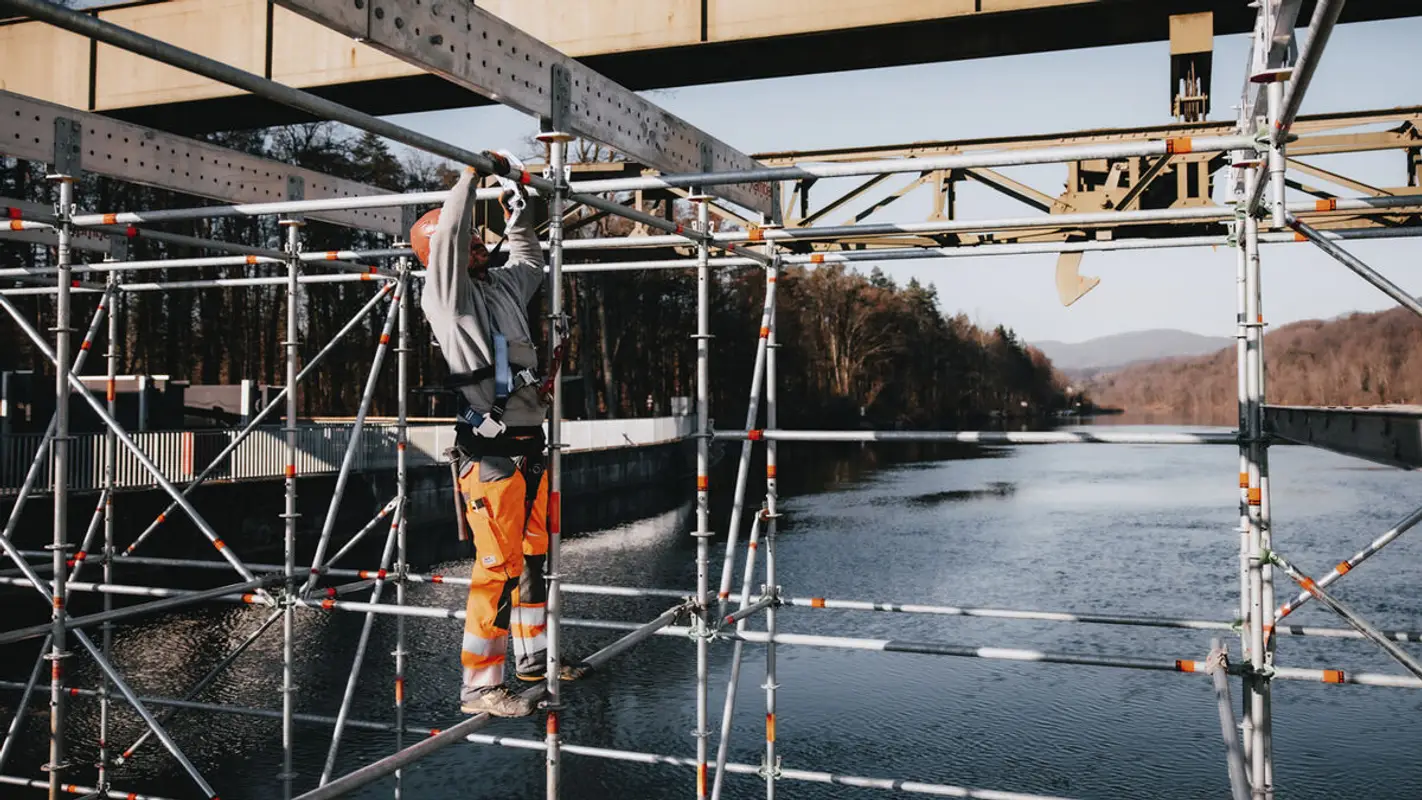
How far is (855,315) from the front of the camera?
90062 mm

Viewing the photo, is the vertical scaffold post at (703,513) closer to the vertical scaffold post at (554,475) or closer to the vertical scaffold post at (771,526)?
the vertical scaffold post at (771,526)

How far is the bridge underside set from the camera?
6.43 metres

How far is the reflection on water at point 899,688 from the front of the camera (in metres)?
11.4

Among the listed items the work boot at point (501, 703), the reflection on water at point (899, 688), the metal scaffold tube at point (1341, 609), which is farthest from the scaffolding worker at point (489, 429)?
the reflection on water at point (899, 688)

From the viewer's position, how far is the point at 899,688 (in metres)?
15.0

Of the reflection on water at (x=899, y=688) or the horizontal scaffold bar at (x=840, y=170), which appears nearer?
the horizontal scaffold bar at (x=840, y=170)

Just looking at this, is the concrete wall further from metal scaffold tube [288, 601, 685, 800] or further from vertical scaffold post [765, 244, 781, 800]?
metal scaffold tube [288, 601, 685, 800]

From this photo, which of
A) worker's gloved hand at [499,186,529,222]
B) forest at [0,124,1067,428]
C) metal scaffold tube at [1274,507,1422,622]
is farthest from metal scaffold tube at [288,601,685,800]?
forest at [0,124,1067,428]

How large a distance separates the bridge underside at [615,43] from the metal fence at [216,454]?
7180 millimetres

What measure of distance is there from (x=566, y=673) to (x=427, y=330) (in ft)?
148

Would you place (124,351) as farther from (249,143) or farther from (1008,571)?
(1008,571)

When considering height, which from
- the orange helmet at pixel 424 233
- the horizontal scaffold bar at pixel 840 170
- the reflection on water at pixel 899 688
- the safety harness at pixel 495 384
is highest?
the horizontal scaffold bar at pixel 840 170

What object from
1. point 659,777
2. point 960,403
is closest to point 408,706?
point 659,777

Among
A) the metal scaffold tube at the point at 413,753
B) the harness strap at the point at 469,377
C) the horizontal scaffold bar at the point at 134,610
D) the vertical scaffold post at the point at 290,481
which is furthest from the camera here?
the vertical scaffold post at the point at 290,481
